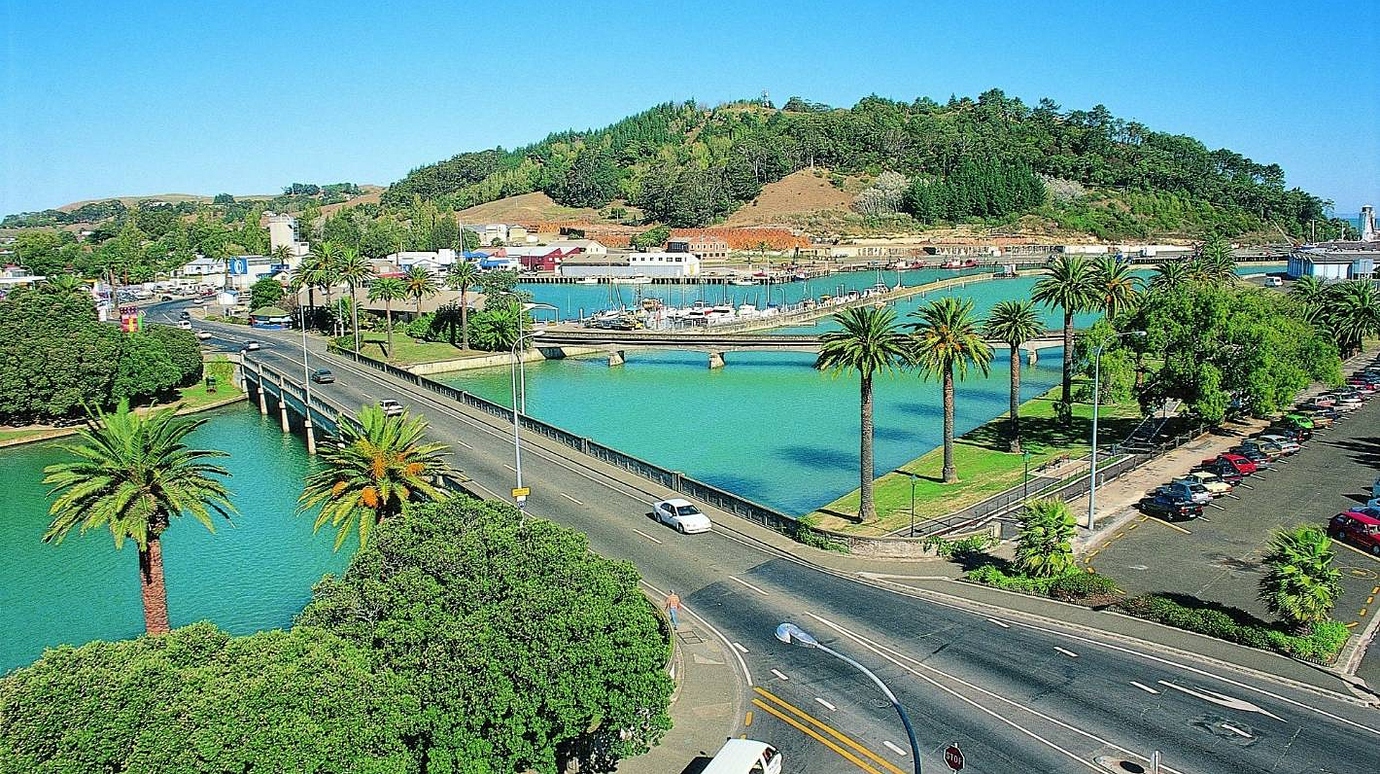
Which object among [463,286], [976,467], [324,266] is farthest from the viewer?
[324,266]

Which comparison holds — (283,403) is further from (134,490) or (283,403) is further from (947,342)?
(947,342)

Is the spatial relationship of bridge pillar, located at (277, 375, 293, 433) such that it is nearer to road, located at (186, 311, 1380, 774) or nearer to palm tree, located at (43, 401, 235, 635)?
palm tree, located at (43, 401, 235, 635)

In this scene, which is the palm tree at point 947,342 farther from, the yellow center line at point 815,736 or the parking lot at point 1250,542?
the yellow center line at point 815,736

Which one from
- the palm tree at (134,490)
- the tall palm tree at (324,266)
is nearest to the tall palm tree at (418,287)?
the tall palm tree at (324,266)

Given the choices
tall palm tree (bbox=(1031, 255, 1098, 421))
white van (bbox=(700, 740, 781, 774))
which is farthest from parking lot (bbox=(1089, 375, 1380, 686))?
white van (bbox=(700, 740, 781, 774))

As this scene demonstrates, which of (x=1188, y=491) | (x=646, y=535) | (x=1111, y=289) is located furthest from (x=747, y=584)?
(x=1111, y=289)

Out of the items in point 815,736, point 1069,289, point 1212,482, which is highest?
point 1069,289
